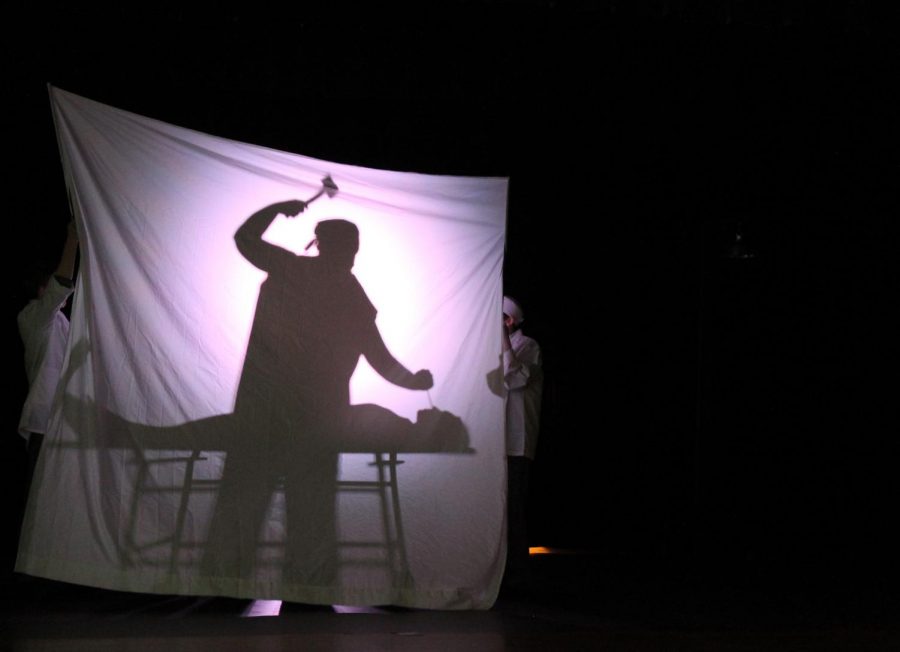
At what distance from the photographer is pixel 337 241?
3.19 metres

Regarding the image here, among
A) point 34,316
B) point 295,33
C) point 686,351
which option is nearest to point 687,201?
point 686,351

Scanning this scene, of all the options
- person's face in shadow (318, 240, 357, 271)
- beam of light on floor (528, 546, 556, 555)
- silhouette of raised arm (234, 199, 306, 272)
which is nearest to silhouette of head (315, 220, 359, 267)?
person's face in shadow (318, 240, 357, 271)

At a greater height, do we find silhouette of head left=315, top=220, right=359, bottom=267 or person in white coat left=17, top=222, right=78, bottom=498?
silhouette of head left=315, top=220, right=359, bottom=267

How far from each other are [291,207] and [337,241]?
8.0 inches

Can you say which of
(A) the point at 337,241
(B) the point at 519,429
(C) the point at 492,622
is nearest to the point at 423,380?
(A) the point at 337,241

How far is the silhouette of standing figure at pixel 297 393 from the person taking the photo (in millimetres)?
2961

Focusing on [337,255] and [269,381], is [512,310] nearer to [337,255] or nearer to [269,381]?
[337,255]

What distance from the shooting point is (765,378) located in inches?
204

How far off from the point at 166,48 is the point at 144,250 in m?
1.46

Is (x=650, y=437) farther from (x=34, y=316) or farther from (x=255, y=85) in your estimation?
(x=34, y=316)

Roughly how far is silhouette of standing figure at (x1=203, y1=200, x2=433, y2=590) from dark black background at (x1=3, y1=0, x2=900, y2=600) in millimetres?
1332

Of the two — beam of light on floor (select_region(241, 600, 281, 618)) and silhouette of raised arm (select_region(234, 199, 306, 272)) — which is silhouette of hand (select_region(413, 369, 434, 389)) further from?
beam of light on floor (select_region(241, 600, 281, 618))

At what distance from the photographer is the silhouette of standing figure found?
2.96 m

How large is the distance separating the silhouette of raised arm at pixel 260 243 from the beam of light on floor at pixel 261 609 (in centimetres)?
119
